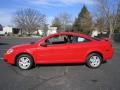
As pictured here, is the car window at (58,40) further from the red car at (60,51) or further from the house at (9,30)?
the house at (9,30)

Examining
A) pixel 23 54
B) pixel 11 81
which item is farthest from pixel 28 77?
pixel 23 54

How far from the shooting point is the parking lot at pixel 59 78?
7.79 metres

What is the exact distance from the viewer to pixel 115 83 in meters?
8.24

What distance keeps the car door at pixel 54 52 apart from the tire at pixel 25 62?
412mm

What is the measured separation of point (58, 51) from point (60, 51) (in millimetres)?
83

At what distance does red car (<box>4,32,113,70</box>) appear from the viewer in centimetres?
1106

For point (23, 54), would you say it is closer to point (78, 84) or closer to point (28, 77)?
point (28, 77)

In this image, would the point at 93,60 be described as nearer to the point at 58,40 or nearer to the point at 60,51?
the point at 60,51

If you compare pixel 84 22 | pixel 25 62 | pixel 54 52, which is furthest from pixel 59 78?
pixel 84 22

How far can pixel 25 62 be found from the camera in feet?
36.1

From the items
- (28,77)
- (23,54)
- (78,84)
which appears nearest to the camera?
(78,84)

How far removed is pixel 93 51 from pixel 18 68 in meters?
3.23

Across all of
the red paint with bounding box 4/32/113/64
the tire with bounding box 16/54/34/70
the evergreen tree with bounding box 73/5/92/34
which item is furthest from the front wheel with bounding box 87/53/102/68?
the evergreen tree with bounding box 73/5/92/34

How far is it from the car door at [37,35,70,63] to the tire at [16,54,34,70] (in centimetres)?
41
